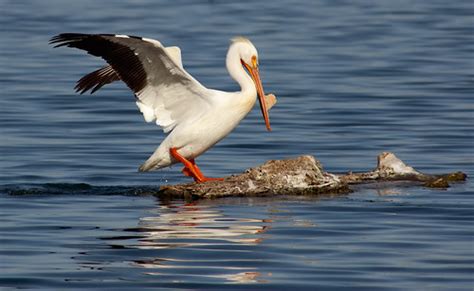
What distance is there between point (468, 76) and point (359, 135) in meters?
4.98

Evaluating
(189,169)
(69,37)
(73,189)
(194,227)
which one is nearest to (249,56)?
(189,169)

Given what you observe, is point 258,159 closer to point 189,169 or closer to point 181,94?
point 181,94

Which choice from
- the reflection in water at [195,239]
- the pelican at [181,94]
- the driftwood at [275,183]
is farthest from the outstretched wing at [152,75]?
the reflection in water at [195,239]

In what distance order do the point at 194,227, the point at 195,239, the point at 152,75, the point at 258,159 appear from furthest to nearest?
1. the point at 258,159
2. the point at 152,75
3. the point at 194,227
4. the point at 195,239

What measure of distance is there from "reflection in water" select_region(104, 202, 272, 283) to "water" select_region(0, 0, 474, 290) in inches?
0.8

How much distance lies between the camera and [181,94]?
1168 cm

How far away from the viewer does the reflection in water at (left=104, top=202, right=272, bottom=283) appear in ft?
27.5

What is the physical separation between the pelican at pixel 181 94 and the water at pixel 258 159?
1.90ft

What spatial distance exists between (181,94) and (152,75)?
1.20 ft

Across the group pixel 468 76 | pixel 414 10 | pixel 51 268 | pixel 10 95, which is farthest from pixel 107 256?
pixel 414 10

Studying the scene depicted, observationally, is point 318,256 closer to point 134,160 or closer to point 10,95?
point 134,160

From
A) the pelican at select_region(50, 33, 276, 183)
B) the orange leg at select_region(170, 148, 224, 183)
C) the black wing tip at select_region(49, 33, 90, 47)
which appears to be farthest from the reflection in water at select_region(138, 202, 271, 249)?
the black wing tip at select_region(49, 33, 90, 47)

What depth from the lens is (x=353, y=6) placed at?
2875 centimetres

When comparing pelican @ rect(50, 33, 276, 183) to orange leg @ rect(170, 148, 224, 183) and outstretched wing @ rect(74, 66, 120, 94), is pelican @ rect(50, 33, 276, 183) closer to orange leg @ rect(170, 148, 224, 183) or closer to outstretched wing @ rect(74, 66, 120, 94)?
orange leg @ rect(170, 148, 224, 183)
